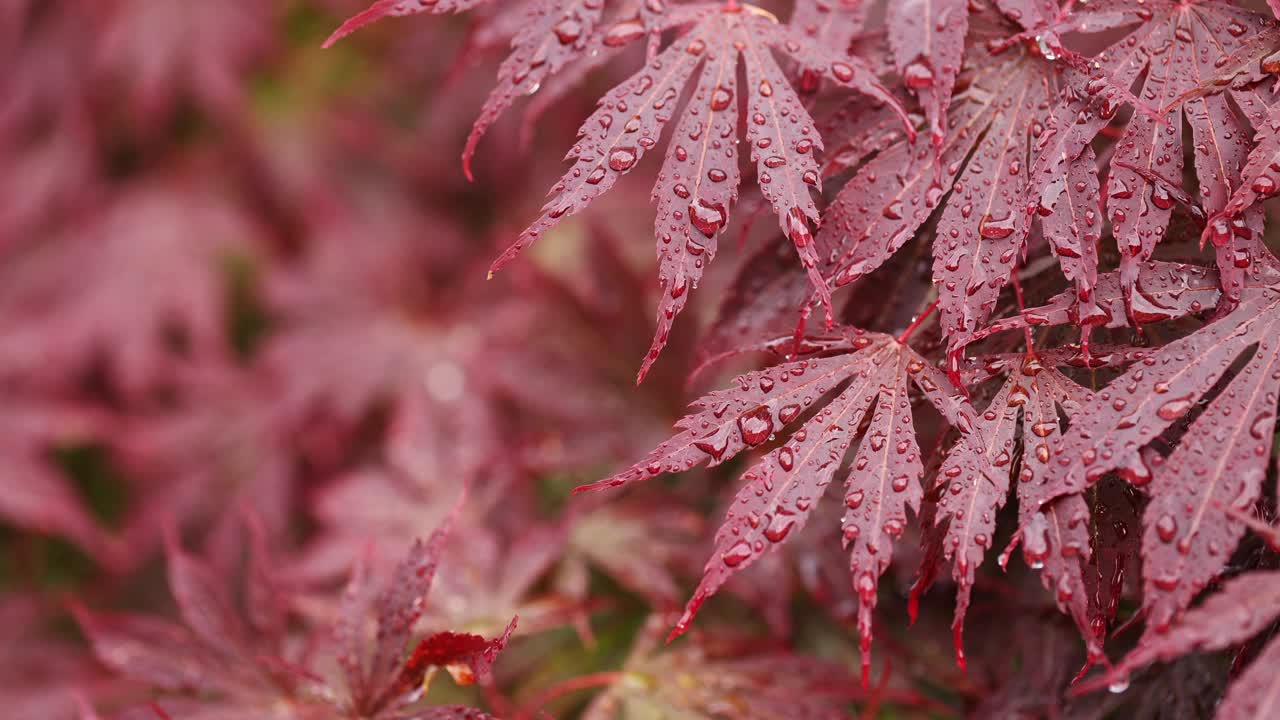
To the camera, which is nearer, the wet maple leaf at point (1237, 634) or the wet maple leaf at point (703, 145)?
the wet maple leaf at point (1237, 634)

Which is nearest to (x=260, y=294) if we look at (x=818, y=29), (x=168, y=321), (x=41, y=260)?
(x=168, y=321)

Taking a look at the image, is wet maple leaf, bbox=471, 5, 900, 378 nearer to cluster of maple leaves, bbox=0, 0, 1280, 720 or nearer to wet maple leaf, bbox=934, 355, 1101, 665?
cluster of maple leaves, bbox=0, 0, 1280, 720

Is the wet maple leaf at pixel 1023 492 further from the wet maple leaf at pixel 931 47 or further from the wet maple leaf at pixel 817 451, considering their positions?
the wet maple leaf at pixel 931 47

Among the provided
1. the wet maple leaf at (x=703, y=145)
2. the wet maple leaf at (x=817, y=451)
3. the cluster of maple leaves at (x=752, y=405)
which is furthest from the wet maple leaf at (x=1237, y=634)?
the wet maple leaf at (x=703, y=145)

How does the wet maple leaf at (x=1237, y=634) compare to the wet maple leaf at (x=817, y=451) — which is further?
the wet maple leaf at (x=817, y=451)

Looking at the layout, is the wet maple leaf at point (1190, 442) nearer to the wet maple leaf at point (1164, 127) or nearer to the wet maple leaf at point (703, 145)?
the wet maple leaf at point (1164, 127)

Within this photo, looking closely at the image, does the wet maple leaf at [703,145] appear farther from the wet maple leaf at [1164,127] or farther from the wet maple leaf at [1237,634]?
the wet maple leaf at [1237,634]

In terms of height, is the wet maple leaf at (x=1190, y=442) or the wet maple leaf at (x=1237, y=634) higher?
the wet maple leaf at (x=1190, y=442)

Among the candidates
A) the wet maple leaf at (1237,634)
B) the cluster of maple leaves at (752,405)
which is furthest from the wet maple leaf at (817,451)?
the wet maple leaf at (1237,634)
